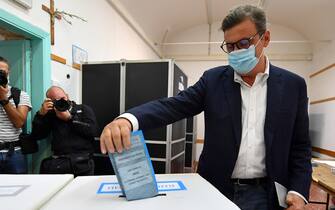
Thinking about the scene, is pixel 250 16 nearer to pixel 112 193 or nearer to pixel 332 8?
pixel 112 193

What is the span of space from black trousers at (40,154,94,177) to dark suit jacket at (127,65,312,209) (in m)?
1.34

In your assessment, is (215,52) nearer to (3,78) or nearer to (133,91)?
(133,91)

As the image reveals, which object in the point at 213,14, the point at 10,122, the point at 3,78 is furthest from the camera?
the point at 213,14

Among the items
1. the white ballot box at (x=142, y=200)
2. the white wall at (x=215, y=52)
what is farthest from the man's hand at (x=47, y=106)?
the white wall at (x=215, y=52)

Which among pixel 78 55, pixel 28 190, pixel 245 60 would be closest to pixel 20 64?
pixel 78 55

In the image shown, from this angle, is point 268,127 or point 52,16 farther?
point 52,16

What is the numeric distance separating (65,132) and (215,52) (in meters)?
5.29

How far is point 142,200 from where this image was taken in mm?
715

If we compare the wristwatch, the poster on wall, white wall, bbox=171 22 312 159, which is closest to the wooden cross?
the poster on wall

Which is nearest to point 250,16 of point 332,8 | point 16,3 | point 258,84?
point 258,84

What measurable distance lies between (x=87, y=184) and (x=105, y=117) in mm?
2024

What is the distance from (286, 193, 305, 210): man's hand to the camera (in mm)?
1013

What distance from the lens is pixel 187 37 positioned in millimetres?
6969

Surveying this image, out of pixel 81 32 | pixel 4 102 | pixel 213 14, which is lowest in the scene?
pixel 4 102
